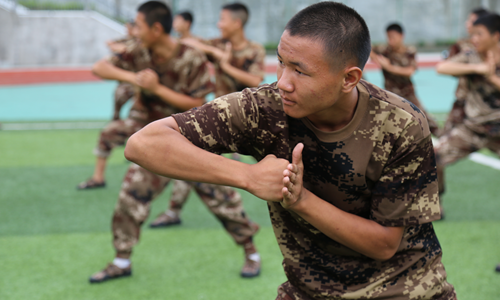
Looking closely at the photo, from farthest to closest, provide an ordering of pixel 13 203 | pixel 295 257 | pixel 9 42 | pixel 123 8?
pixel 123 8
pixel 9 42
pixel 13 203
pixel 295 257

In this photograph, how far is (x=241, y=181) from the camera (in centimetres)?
181

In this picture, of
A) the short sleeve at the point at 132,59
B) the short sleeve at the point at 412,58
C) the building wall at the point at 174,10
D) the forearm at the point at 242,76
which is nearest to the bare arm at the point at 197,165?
the short sleeve at the point at 132,59

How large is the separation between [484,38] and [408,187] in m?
3.56

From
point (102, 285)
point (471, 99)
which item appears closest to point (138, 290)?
point (102, 285)

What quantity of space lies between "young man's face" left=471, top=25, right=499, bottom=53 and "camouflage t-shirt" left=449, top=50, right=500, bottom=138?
122 millimetres

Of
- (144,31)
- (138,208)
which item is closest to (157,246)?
(138,208)

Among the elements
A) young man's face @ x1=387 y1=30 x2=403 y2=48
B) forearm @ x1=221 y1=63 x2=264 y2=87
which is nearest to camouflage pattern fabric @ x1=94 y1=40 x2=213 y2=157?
forearm @ x1=221 y1=63 x2=264 y2=87

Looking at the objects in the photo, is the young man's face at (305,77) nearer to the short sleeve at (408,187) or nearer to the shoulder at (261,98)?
the shoulder at (261,98)

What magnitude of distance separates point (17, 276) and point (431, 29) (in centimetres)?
2445

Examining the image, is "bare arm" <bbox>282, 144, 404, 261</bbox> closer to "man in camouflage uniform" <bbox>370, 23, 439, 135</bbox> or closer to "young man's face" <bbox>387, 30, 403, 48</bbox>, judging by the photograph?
"man in camouflage uniform" <bbox>370, 23, 439, 135</bbox>

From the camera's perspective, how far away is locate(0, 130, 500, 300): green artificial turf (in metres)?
4.00

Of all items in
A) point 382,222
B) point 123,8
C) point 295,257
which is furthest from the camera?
point 123,8

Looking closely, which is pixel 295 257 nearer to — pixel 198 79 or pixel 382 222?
pixel 382 222

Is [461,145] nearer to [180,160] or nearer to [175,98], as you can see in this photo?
[175,98]
